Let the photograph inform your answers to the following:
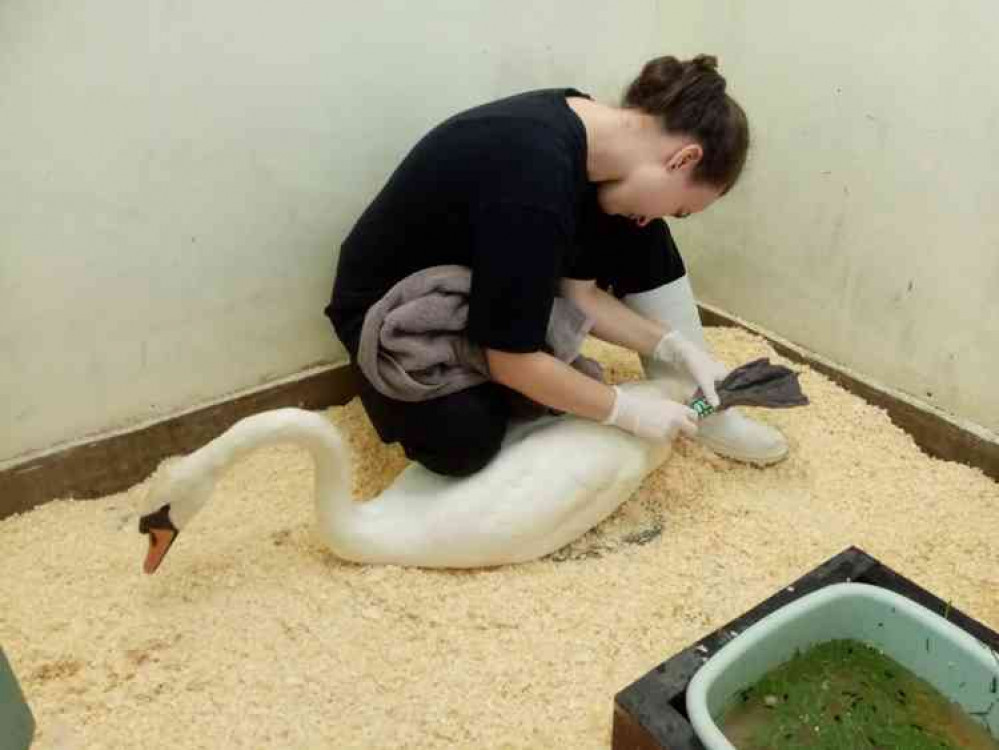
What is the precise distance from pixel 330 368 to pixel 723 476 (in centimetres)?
69

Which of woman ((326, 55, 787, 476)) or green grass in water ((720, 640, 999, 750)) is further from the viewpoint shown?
woman ((326, 55, 787, 476))

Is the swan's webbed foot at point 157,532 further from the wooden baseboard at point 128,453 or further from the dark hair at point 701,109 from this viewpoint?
the dark hair at point 701,109

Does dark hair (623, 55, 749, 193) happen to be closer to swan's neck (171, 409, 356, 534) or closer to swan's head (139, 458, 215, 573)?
swan's neck (171, 409, 356, 534)

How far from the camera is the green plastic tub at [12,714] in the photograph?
949 millimetres

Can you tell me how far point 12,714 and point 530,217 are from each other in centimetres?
79

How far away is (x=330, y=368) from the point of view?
63.2 inches

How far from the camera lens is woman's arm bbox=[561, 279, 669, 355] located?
142 cm

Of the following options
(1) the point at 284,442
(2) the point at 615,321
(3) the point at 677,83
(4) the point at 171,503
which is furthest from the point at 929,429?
(4) the point at 171,503

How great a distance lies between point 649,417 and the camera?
1.25 metres

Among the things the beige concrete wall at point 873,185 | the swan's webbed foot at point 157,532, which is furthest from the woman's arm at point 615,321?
the swan's webbed foot at point 157,532

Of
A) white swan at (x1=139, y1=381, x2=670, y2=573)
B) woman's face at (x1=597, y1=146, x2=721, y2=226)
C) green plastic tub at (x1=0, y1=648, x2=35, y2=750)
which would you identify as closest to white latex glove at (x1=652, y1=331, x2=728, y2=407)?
white swan at (x1=139, y1=381, x2=670, y2=573)

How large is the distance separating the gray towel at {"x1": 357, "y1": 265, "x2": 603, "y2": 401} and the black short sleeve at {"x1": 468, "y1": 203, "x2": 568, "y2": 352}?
6 centimetres

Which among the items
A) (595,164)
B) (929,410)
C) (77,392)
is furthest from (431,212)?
(929,410)

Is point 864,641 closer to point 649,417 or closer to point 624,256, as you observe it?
point 649,417
